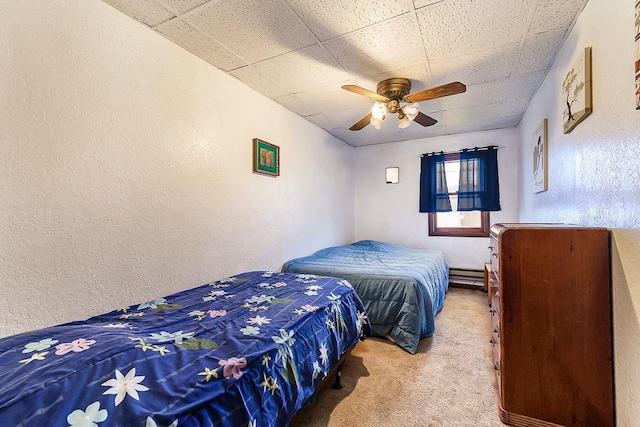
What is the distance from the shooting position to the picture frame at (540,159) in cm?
227

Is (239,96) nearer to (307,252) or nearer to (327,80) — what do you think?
(327,80)

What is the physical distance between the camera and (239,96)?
2537mm

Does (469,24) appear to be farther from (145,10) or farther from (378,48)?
(145,10)

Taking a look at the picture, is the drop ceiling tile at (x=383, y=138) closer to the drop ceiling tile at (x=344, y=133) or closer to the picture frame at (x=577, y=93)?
the drop ceiling tile at (x=344, y=133)

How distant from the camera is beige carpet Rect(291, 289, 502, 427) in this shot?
5.19ft

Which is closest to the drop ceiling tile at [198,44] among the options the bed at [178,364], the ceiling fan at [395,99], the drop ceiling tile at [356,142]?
the ceiling fan at [395,99]

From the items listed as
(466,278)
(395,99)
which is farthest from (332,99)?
(466,278)

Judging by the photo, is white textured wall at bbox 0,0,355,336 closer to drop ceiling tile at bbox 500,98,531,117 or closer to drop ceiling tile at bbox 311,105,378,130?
drop ceiling tile at bbox 311,105,378,130

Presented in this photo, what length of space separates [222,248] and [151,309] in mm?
852

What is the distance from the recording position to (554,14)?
1668 millimetres

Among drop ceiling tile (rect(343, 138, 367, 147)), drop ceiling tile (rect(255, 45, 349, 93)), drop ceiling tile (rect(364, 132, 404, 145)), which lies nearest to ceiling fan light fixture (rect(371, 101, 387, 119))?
drop ceiling tile (rect(255, 45, 349, 93))

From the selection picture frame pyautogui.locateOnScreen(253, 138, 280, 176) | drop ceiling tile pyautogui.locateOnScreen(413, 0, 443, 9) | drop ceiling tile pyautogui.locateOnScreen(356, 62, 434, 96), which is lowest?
picture frame pyautogui.locateOnScreen(253, 138, 280, 176)

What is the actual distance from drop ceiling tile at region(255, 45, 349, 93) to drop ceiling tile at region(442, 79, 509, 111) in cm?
129

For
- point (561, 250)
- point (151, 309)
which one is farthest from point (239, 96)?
point (561, 250)
